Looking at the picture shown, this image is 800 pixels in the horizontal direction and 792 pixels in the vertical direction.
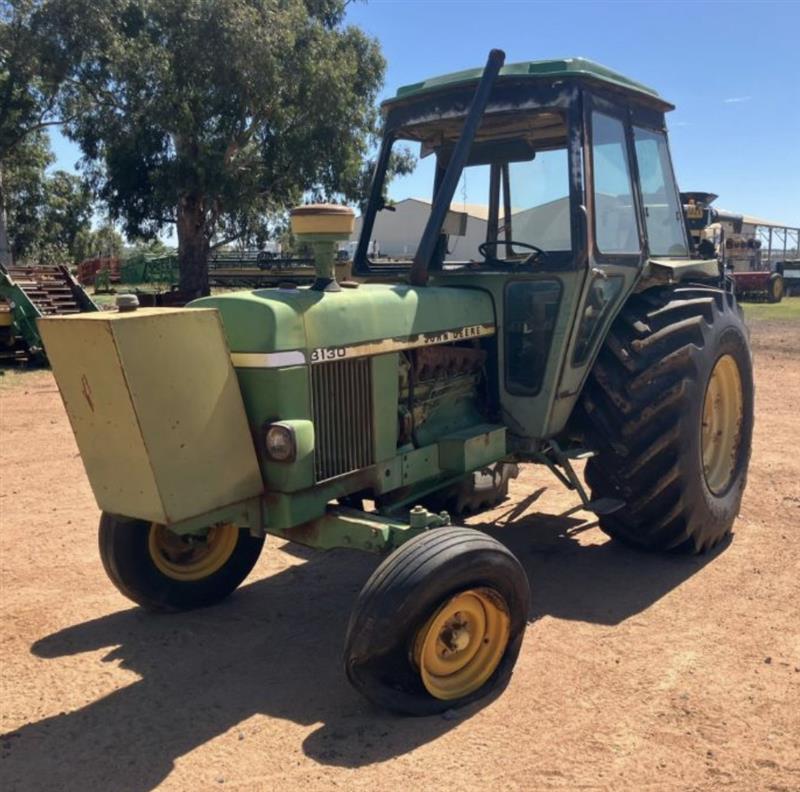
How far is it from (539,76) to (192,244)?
1903 cm

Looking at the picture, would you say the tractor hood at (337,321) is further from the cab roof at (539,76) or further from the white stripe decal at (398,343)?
the cab roof at (539,76)

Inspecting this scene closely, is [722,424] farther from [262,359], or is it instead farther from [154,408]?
[154,408]

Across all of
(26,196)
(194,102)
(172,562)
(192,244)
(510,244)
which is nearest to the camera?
(172,562)

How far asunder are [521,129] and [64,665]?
3573 millimetres

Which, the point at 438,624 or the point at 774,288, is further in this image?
the point at 774,288

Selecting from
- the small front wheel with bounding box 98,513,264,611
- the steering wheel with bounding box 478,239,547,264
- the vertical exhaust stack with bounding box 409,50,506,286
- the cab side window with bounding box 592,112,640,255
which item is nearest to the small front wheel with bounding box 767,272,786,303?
the cab side window with bounding box 592,112,640,255

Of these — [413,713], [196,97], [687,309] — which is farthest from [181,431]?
[196,97]

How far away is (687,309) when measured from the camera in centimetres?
491

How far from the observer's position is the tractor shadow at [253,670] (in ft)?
10.1

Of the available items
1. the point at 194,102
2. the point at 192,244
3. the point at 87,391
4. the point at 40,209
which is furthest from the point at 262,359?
the point at 40,209

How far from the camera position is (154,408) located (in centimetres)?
313

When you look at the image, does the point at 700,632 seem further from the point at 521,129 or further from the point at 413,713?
the point at 521,129

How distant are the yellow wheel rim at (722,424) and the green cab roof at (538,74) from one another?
1.75 m

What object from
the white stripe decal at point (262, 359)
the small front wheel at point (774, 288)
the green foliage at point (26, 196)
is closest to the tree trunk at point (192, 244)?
the green foliage at point (26, 196)
